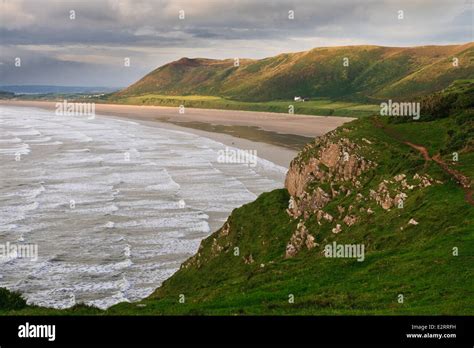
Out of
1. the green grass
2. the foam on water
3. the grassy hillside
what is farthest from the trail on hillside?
the foam on water

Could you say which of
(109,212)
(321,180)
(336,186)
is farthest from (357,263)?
(109,212)

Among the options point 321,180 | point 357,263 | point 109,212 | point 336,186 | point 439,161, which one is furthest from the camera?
point 109,212

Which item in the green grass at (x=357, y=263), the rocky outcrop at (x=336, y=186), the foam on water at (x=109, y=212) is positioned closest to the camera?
the green grass at (x=357, y=263)

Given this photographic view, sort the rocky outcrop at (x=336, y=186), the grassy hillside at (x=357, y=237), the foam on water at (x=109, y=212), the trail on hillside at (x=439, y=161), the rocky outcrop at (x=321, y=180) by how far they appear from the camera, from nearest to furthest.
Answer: the grassy hillside at (x=357, y=237) → the trail on hillside at (x=439, y=161) → the rocky outcrop at (x=336, y=186) → the rocky outcrop at (x=321, y=180) → the foam on water at (x=109, y=212)

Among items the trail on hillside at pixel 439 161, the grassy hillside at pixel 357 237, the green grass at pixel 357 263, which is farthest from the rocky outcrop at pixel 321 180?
the trail on hillside at pixel 439 161

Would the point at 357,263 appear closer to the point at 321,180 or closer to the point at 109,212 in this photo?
the point at 321,180

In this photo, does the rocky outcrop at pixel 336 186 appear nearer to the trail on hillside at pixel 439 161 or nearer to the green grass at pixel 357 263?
the green grass at pixel 357 263
